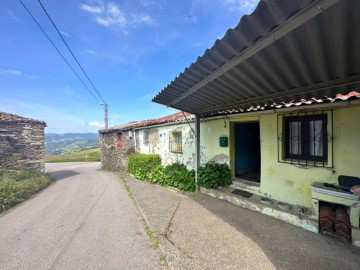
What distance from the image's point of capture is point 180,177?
754 centimetres

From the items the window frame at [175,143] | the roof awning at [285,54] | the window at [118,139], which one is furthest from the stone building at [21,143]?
the roof awning at [285,54]

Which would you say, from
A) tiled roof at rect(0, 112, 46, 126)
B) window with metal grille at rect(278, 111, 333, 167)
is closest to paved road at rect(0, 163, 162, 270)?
window with metal grille at rect(278, 111, 333, 167)

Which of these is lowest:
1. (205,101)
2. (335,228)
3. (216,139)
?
(335,228)

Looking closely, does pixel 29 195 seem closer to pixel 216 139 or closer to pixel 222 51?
pixel 216 139

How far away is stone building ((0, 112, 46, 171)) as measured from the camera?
10.7m

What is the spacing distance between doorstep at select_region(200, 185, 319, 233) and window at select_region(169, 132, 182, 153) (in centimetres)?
338

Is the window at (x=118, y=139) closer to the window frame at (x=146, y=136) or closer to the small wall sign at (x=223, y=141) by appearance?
the window frame at (x=146, y=136)

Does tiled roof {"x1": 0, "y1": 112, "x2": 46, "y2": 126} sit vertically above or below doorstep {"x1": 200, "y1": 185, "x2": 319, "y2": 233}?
above

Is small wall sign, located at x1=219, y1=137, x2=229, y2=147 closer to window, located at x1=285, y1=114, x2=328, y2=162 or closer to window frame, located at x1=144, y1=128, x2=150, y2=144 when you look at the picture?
window, located at x1=285, y1=114, x2=328, y2=162

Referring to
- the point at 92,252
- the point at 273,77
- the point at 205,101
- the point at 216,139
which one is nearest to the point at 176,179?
the point at 216,139

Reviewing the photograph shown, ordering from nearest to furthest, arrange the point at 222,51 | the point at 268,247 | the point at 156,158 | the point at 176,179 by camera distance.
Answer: the point at 222,51 < the point at 268,247 < the point at 176,179 < the point at 156,158

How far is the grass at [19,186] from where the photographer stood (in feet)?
22.9

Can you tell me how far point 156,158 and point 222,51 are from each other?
8.63 m

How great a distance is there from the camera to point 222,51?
8.00 ft
